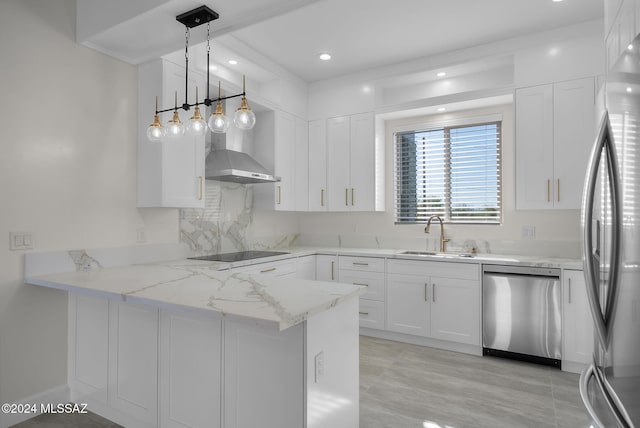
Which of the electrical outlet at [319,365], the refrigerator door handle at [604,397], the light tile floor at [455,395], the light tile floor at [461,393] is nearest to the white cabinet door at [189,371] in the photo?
the electrical outlet at [319,365]

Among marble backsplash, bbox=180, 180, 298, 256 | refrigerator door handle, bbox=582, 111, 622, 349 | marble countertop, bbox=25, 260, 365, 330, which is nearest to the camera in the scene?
refrigerator door handle, bbox=582, 111, 622, 349

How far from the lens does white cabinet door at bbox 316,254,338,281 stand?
4.16 meters

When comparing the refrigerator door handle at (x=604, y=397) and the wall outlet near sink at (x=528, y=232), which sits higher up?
the wall outlet near sink at (x=528, y=232)

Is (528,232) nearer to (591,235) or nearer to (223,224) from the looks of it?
(591,235)

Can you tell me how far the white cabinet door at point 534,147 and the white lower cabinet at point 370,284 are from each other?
4.89ft

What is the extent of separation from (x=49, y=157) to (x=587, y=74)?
421 cm

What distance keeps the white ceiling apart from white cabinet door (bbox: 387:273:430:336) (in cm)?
232

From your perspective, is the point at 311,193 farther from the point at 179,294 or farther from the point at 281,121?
the point at 179,294

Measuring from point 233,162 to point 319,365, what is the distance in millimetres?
2343

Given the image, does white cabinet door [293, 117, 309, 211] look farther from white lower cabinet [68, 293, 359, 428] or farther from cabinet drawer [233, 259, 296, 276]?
white lower cabinet [68, 293, 359, 428]

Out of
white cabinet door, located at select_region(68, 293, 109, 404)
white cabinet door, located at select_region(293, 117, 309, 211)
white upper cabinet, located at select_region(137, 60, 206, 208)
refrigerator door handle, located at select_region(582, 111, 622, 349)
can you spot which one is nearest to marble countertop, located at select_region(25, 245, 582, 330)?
white cabinet door, located at select_region(68, 293, 109, 404)

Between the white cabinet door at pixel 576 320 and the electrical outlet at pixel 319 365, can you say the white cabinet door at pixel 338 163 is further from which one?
the electrical outlet at pixel 319 365

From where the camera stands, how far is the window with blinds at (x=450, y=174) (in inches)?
158

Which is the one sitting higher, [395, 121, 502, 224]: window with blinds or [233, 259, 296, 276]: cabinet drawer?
[395, 121, 502, 224]: window with blinds
